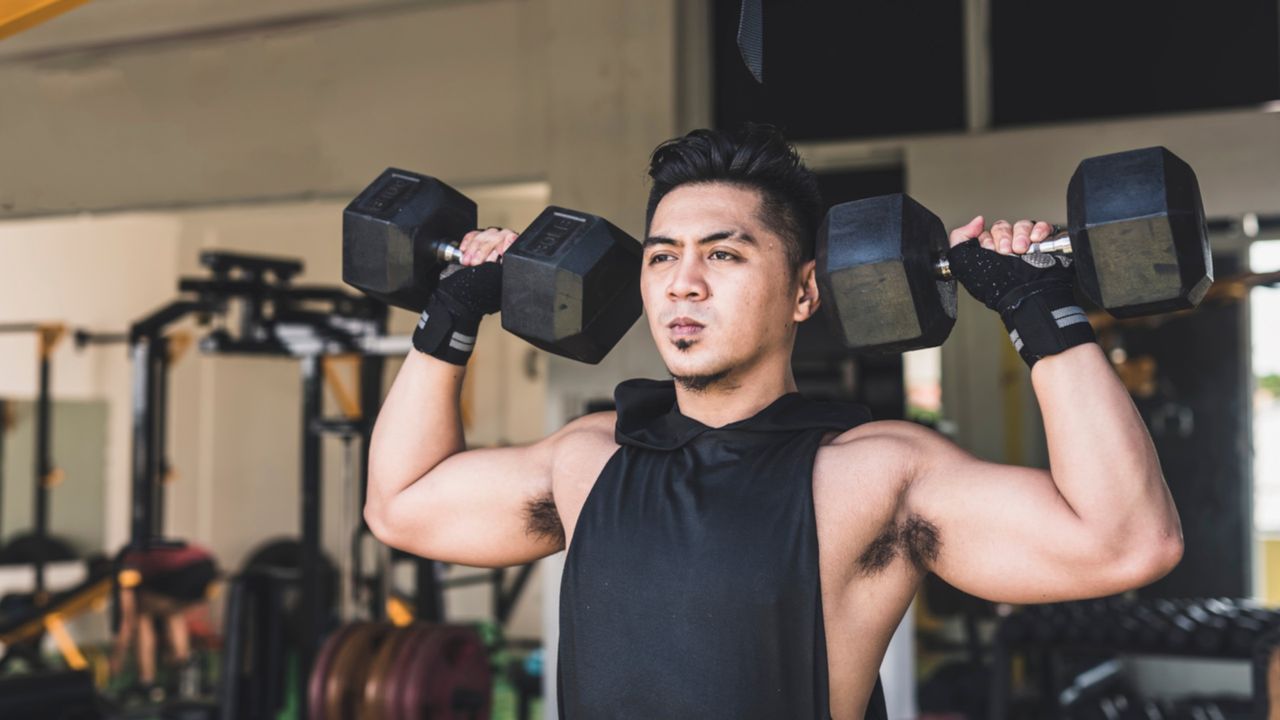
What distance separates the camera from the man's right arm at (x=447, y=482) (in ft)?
5.25

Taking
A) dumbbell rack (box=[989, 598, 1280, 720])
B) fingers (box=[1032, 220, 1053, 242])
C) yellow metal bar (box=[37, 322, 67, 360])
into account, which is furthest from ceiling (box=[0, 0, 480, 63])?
fingers (box=[1032, 220, 1053, 242])

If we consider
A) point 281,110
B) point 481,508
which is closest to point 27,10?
point 481,508

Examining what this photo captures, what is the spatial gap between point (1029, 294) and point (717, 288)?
1.12 feet

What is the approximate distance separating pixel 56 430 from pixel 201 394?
0.84m

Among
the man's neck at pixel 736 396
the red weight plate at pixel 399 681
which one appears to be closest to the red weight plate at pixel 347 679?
the red weight plate at pixel 399 681

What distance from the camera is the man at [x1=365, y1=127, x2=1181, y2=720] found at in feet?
4.11

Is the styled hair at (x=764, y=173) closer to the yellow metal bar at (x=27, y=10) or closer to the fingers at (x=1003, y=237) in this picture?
the fingers at (x=1003, y=237)

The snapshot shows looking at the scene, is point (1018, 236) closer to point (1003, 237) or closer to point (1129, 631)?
point (1003, 237)

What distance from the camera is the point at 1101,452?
1.22m

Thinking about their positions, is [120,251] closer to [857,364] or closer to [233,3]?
[233,3]

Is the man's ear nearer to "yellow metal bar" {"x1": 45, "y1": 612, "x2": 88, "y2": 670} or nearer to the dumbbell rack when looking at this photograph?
the dumbbell rack

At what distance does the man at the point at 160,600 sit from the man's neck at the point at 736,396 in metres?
4.22

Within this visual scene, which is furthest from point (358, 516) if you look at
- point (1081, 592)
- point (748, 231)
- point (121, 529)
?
point (121, 529)

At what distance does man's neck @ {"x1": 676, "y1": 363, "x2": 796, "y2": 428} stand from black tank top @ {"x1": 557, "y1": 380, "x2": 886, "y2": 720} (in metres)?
0.02
